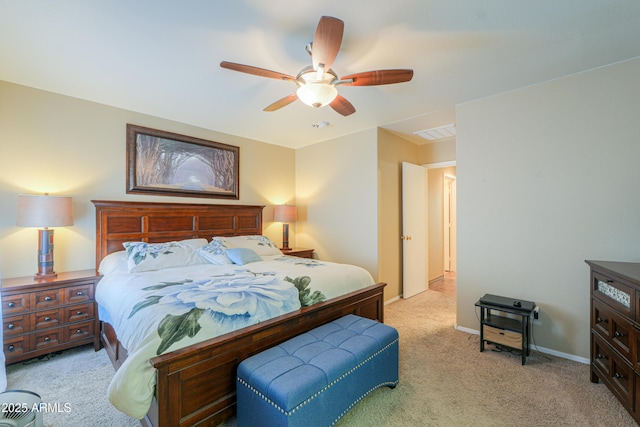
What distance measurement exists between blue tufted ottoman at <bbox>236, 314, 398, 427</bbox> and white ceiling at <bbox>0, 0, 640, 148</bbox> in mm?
2157

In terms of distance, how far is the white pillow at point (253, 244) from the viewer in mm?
3694

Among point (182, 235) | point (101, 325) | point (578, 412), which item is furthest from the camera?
point (182, 235)

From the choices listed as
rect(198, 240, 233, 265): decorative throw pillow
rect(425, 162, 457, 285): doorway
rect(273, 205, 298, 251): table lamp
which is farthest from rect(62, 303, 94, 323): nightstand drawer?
rect(425, 162, 457, 285): doorway

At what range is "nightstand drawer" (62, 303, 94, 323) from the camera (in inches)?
104

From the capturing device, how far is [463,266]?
3.21m

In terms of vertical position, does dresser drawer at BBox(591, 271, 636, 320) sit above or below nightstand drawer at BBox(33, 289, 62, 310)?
above

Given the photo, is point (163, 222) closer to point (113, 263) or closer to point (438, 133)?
→ point (113, 263)

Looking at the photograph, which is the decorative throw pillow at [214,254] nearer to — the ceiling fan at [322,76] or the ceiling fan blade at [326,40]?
the ceiling fan at [322,76]

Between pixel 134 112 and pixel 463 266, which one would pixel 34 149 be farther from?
pixel 463 266

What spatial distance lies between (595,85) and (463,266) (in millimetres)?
2050

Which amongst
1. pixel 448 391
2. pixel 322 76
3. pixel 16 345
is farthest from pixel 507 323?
pixel 16 345

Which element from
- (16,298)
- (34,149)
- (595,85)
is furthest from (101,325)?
(595,85)

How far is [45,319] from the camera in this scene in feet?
8.30

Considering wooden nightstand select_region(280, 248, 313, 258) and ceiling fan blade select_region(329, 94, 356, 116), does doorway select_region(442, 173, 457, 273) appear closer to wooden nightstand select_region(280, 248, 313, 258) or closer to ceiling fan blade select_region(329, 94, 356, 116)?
wooden nightstand select_region(280, 248, 313, 258)
